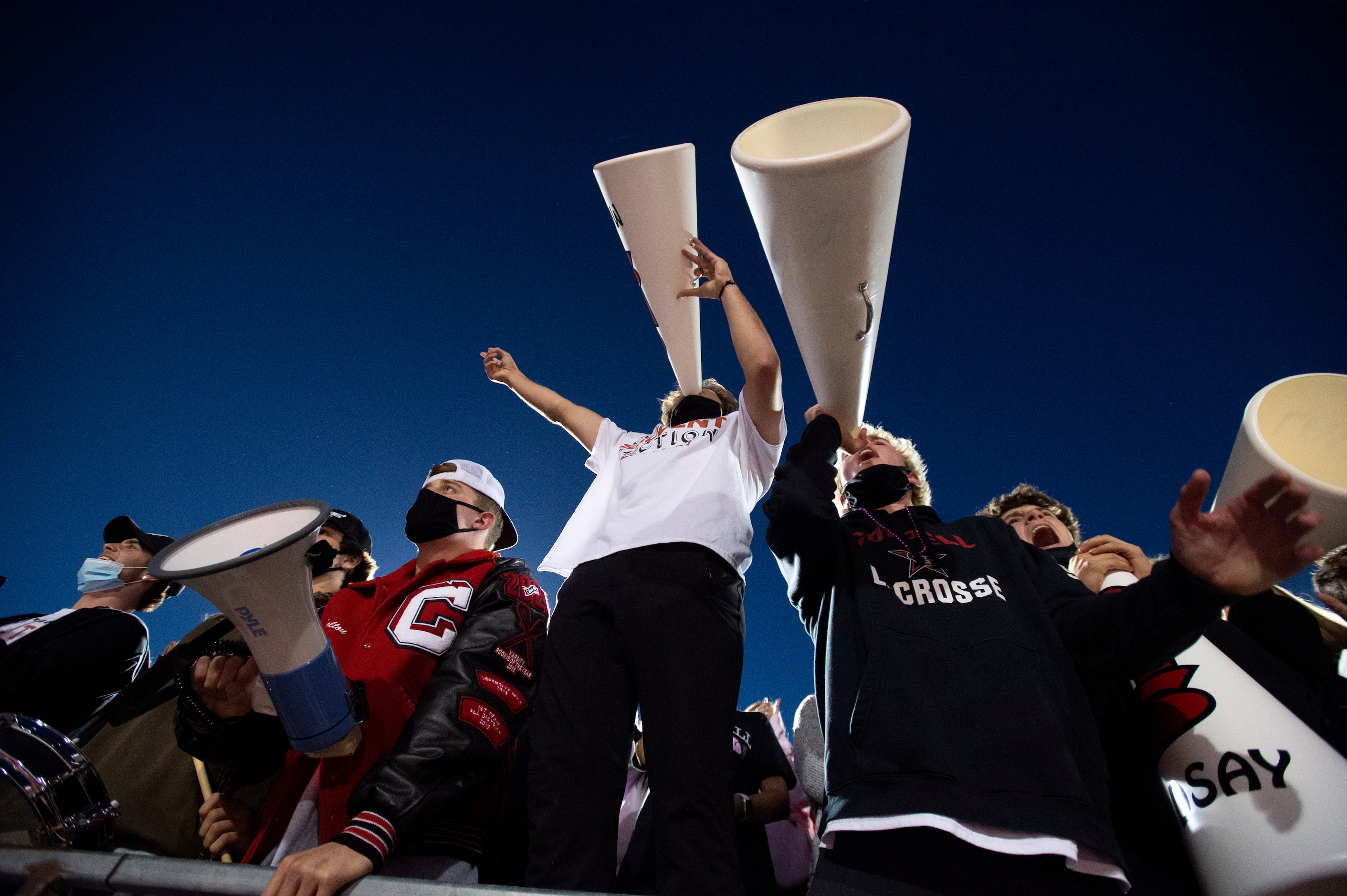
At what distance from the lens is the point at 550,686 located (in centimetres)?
170

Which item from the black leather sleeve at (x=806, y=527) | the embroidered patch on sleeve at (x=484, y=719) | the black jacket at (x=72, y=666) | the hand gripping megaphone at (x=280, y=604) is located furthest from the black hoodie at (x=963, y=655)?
the black jacket at (x=72, y=666)

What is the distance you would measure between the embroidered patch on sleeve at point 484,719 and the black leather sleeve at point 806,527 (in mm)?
911

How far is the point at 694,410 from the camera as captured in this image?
268 centimetres

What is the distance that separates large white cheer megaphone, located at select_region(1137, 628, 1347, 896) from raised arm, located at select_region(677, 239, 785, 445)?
4.43ft

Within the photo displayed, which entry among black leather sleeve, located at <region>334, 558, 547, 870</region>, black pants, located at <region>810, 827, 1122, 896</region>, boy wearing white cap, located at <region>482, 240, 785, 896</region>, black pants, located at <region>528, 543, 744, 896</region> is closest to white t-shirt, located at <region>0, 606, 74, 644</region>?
black leather sleeve, located at <region>334, 558, 547, 870</region>

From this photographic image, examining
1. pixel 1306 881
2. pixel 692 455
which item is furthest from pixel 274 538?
pixel 1306 881

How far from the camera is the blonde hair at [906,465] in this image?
2.57m

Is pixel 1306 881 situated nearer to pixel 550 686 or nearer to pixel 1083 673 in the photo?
pixel 1083 673

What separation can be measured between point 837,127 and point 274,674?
2.17 m

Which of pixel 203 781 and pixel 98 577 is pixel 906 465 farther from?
pixel 98 577

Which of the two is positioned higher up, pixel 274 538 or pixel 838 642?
pixel 274 538

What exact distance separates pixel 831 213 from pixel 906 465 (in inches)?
45.7

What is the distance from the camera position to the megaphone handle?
79.9 inches

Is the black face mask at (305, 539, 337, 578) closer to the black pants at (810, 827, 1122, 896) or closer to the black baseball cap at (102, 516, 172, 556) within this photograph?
the black baseball cap at (102, 516, 172, 556)
